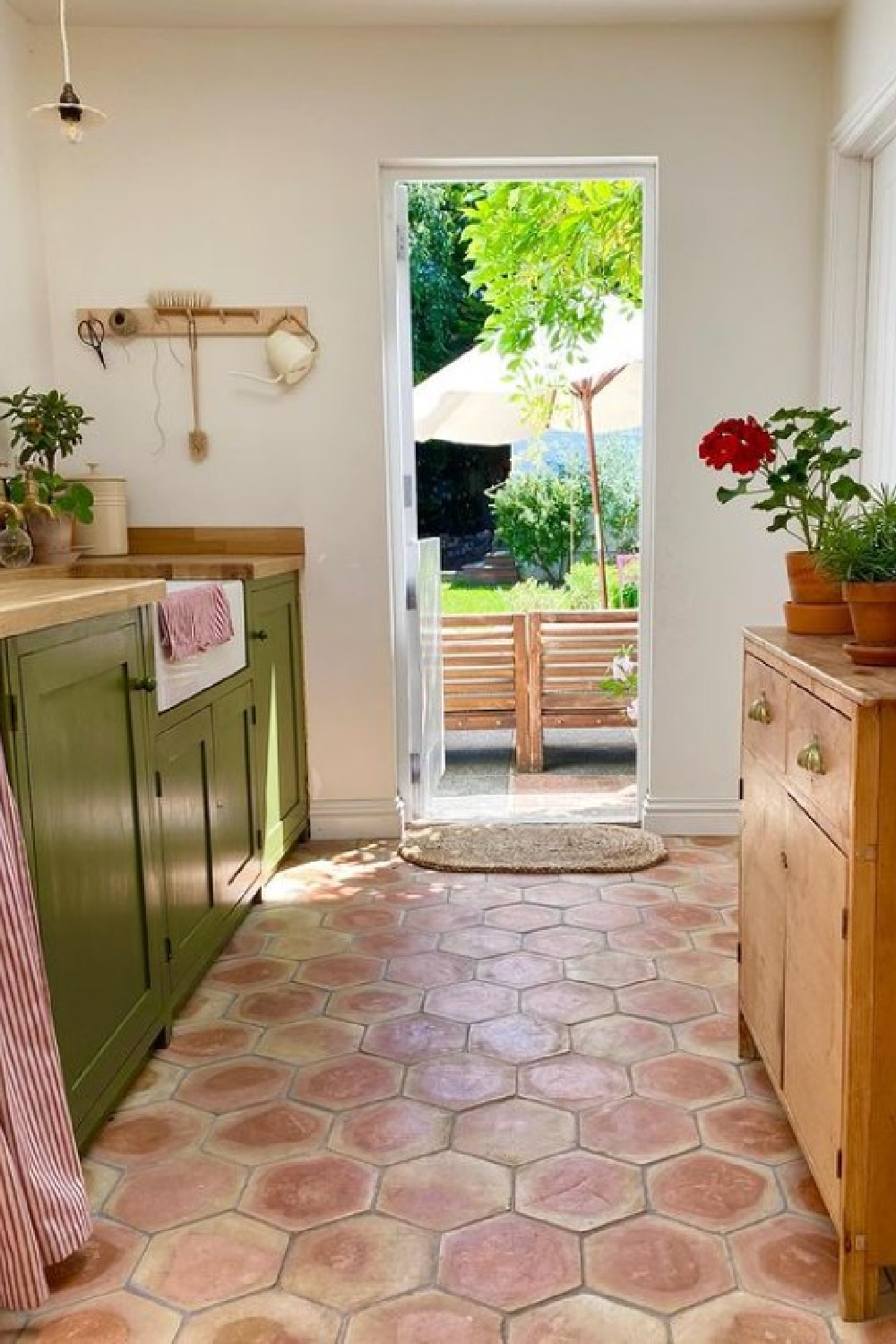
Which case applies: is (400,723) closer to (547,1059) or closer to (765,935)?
(547,1059)

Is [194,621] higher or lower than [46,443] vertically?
lower

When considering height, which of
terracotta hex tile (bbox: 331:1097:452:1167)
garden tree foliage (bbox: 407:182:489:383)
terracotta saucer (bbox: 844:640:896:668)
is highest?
garden tree foliage (bbox: 407:182:489:383)

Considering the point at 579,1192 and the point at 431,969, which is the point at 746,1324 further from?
the point at 431,969

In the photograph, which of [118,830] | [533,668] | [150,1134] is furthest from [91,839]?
[533,668]

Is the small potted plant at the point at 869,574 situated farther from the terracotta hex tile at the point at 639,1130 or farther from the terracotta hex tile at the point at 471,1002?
the terracotta hex tile at the point at 471,1002

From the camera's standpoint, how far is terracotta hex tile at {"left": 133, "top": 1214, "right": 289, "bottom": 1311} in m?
1.58

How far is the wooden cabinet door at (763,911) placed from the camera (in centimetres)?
182

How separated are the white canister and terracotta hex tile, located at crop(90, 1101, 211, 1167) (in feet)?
6.34

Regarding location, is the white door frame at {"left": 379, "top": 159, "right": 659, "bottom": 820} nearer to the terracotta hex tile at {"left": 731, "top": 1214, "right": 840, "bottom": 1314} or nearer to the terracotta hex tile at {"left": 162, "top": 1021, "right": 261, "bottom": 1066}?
the terracotta hex tile at {"left": 162, "top": 1021, "right": 261, "bottom": 1066}

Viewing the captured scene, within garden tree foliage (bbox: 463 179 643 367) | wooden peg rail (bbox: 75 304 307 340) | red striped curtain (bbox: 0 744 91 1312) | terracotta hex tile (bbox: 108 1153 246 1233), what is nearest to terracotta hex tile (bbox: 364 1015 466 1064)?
terracotta hex tile (bbox: 108 1153 246 1233)

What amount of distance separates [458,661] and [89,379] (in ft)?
6.14

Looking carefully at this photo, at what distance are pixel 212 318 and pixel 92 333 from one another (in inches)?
15.6

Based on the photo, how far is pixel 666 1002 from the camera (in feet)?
8.18

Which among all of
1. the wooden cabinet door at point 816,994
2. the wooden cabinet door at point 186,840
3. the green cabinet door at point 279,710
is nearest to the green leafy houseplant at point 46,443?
the green cabinet door at point 279,710
